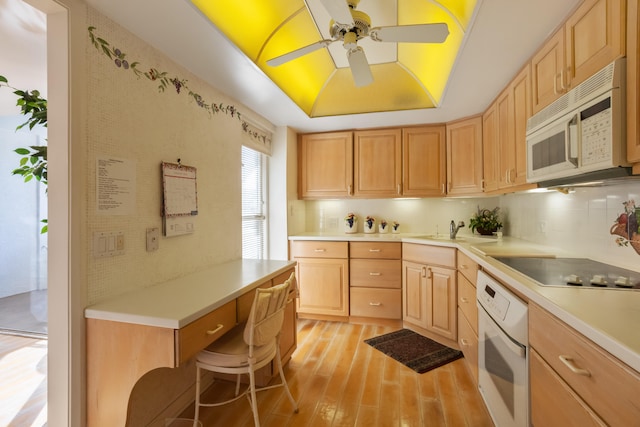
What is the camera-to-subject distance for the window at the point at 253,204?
301 cm

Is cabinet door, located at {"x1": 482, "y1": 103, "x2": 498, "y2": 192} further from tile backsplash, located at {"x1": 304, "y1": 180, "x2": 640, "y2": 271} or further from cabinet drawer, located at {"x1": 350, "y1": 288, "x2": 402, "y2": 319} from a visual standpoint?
cabinet drawer, located at {"x1": 350, "y1": 288, "x2": 402, "y2": 319}

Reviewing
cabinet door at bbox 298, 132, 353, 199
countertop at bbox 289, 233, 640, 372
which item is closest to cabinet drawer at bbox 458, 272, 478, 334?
countertop at bbox 289, 233, 640, 372

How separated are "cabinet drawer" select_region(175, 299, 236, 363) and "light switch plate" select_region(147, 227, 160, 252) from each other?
0.58 metres

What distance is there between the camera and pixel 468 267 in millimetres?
2225

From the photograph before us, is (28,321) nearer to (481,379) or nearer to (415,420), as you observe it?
(415,420)

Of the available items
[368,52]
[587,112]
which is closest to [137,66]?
[368,52]

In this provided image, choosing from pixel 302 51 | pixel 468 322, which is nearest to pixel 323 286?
pixel 468 322

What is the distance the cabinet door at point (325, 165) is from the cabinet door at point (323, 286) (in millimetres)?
845

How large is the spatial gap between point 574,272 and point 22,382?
345 cm

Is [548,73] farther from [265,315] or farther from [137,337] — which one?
[137,337]

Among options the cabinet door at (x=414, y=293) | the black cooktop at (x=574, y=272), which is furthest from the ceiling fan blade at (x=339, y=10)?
the cabinet door at (x=414, y=293)

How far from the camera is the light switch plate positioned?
5.46 feet

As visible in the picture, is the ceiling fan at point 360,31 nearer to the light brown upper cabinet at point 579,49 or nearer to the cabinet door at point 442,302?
the light brown upper cabinet at point 579,49

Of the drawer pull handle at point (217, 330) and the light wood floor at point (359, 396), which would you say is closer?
the drawer pull handle at point (217, 330)
